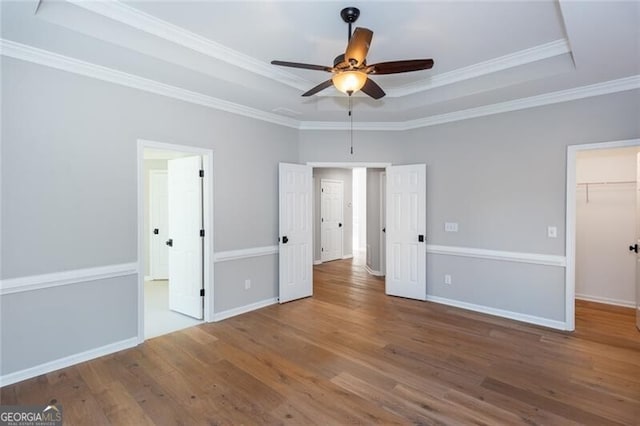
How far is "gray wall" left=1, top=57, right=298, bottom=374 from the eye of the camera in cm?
266

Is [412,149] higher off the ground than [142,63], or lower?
lower

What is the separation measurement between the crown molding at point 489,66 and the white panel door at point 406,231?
1.20m

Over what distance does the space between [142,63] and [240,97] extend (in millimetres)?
1176

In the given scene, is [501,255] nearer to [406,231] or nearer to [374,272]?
[406,231]

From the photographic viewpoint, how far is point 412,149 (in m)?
5.11

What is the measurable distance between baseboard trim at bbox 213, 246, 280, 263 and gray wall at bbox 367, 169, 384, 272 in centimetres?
280

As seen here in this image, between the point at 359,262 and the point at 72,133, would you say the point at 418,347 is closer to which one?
the point at 72,133

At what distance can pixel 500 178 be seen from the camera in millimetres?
4273

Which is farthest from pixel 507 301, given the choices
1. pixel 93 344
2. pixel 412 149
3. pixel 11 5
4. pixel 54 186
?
pixel 11 5

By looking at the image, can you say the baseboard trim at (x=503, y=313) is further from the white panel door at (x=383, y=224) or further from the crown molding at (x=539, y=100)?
the crown molding at (x=539, y=100)

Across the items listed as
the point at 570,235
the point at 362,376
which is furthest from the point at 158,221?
the point at 570,235

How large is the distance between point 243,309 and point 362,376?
7.18 ft

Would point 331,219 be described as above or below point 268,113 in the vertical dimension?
below

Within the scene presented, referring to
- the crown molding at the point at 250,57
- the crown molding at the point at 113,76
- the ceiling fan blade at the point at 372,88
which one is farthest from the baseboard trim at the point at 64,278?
the ceiling fan blade at the point at 372,88
